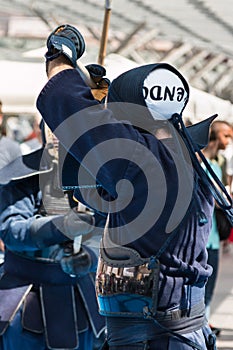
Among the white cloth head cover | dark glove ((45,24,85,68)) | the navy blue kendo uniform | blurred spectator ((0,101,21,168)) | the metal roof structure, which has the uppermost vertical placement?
the metal roof structure

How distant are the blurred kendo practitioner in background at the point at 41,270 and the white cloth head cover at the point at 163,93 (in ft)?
4.79

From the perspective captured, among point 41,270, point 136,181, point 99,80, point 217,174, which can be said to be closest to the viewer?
point 136,181

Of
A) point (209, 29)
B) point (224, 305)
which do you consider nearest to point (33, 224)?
point (224, 305)

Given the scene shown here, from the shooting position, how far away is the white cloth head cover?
122 inches

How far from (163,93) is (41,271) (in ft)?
6.15

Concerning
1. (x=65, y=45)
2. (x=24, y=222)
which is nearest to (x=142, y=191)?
(x=65, y=45)

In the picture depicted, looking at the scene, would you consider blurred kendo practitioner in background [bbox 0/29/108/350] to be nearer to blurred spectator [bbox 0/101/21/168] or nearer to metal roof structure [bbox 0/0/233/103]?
blurred spectator [bbox 0/101/21/168]

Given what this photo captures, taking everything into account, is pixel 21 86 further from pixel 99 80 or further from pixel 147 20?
pixel 99 80

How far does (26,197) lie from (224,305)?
204 inches

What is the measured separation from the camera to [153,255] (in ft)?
10.3

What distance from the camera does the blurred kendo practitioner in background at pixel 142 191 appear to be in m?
2.98

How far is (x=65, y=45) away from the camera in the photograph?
3051 millimetres

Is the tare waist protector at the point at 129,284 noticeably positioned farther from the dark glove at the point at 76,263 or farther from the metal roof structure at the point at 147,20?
the metal roof structure at the point at 147,20

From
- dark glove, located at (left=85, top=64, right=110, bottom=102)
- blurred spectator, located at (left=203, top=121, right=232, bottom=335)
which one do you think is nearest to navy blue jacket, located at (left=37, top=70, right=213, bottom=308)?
dark glove, located at (left=85, top=64, right=110, bottom=102)
